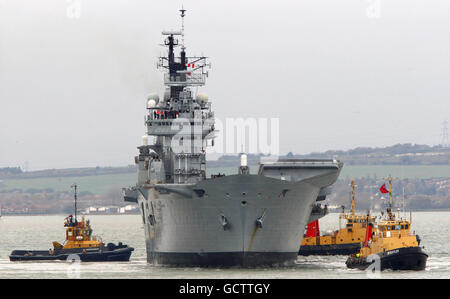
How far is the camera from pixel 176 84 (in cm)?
5053

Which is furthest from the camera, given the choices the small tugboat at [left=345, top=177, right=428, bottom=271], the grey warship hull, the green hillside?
the green hillside

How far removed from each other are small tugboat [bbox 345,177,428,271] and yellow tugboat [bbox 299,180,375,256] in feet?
46.7

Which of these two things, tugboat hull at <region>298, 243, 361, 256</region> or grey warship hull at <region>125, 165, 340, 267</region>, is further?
tugboat hull at <region>298, 243, 361, 256</region>

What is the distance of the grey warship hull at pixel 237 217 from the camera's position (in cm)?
4125

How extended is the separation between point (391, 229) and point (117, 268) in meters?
14.0

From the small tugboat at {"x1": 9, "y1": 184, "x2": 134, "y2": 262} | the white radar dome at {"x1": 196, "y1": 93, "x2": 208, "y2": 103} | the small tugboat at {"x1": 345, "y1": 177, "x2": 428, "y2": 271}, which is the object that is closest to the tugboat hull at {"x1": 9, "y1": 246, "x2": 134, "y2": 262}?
the small tugboat at {"x1": 9, "y1": 184, "x2": 134, "y2": 262}

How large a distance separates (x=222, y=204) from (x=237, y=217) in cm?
86

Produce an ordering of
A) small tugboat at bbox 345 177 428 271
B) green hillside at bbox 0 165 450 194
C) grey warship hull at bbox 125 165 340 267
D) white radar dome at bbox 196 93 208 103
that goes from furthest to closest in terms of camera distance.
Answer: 1. green hillside at bbox 0 165 450 194
2. white radar dome at bbox 196 93 208 103
3. small tugboat at bbox 345 177 428 271
4. grey warship hull at bbox 125 165 340 267

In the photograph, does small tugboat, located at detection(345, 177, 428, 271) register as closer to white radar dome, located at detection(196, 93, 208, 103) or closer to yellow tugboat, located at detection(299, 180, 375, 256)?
white radar dome, located at detection(196, 93, 208, 103)

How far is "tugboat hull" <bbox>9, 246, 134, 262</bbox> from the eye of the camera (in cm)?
5338

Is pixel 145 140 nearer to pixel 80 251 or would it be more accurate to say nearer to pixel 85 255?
pixel 85 255

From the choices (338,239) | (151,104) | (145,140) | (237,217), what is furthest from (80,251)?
(338,239)
